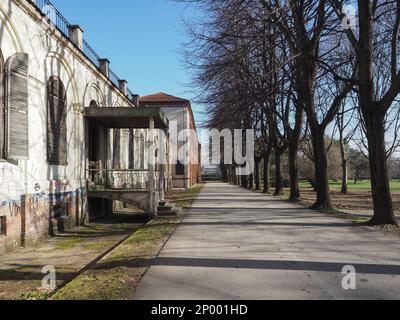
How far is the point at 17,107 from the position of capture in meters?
13.1

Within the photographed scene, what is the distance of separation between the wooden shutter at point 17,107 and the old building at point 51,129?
3 cm

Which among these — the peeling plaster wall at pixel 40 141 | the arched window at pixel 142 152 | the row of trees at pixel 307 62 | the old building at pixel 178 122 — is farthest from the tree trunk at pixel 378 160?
the old building at pixel 178 122

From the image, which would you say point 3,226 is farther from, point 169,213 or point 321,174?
point 321,174

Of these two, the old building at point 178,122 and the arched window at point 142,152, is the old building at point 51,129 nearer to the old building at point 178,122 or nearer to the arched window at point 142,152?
the arched window at point 142,152

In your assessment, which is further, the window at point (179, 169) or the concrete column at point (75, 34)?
the window at point (179, 169)

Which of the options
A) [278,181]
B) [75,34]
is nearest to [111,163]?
[75,34]

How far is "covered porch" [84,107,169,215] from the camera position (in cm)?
1964

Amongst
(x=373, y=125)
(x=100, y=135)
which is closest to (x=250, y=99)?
(x=373, y=125)

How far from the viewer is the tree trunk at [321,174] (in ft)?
66.9

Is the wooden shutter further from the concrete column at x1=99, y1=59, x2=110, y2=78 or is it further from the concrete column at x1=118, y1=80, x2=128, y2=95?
the concrete column at x1=118, y1=80, x2=128, y2=95

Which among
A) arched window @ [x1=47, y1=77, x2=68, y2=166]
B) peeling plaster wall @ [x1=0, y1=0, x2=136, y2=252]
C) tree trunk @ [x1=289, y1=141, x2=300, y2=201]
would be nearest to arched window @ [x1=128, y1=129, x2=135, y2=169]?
tree trunk @ [x1=289, y1=141, x2=300, y2=201]

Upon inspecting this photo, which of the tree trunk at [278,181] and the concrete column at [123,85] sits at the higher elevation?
the concrete column at [123,85]

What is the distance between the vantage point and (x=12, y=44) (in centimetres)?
1295

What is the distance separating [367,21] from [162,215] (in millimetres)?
10352
